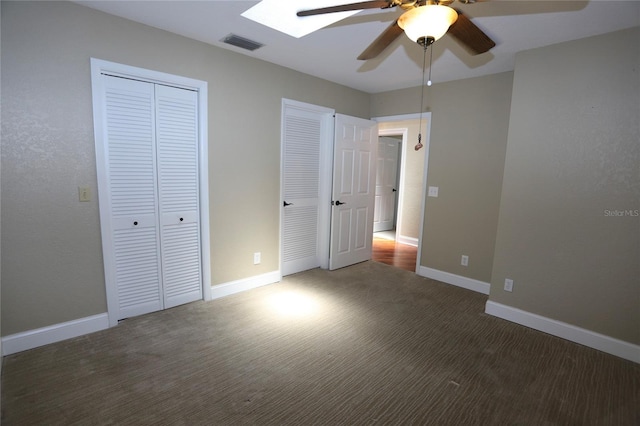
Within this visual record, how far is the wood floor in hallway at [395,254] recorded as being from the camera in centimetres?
470

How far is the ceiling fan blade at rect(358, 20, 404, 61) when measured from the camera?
1.63 meters

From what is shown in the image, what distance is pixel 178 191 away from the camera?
2908mm

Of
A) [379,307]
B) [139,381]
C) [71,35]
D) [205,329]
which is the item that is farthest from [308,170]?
[139,381]

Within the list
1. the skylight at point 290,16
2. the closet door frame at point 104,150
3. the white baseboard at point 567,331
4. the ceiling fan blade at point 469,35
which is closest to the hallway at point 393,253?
the white baseboard at point 567,331

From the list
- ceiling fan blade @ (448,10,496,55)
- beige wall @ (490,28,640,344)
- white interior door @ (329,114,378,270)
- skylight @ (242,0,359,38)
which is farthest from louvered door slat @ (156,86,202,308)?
beige wall @ (490,28,640,344)

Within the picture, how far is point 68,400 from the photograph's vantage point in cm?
183

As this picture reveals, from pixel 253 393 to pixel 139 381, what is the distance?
0.77 m

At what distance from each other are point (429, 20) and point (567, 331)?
9.33 ft

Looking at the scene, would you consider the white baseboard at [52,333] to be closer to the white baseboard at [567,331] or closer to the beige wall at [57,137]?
the beige wall at [57,137]

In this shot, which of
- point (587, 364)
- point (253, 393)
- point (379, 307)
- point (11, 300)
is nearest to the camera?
point (253, 393)

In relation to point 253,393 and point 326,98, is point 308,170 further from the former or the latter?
point 253,393

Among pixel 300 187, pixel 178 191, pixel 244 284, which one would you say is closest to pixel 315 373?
pixel 244 284

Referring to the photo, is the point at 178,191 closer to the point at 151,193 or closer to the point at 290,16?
the point at 151,193

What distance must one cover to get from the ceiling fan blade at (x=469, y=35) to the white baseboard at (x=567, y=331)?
2440 mm
